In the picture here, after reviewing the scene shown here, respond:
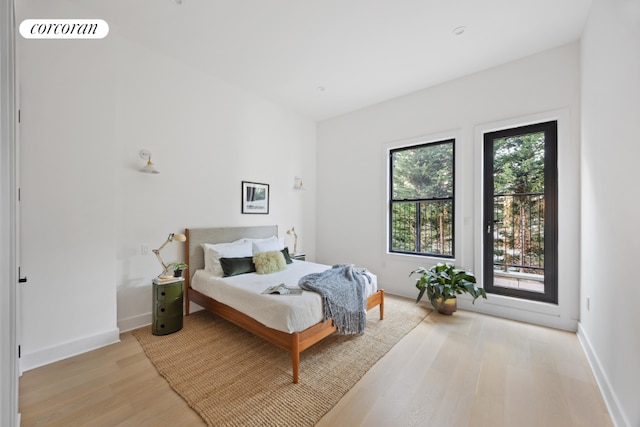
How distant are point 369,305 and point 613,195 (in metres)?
2.18

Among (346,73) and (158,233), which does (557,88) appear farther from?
(158,233)

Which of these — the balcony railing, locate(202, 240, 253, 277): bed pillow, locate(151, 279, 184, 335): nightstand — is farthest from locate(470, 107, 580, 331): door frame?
locate(151, 279, 184, 335): nightstand

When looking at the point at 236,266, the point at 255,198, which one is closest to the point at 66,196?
the point at 236,266

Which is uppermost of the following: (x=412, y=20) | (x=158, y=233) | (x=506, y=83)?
(x=412, y=20)

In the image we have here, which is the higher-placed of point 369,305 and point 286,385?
point 369,305

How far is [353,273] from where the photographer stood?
111 inches

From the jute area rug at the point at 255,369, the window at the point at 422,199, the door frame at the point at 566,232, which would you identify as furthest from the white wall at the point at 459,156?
the jute area rug at the point at 255,369

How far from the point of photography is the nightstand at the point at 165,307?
264cm

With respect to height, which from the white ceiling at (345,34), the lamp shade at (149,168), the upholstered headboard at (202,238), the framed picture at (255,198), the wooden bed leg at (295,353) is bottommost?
the wooden bed leg at (295,353)

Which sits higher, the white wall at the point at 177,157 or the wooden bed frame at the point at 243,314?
the white wall at the point at 177,157

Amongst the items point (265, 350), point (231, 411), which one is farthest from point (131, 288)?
point (231, 411)

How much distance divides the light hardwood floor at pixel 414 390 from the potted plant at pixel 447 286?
25.5 inches

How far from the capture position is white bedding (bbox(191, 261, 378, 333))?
6.74ft

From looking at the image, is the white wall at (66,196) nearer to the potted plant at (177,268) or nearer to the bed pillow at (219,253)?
the potted plant at (177,268)
